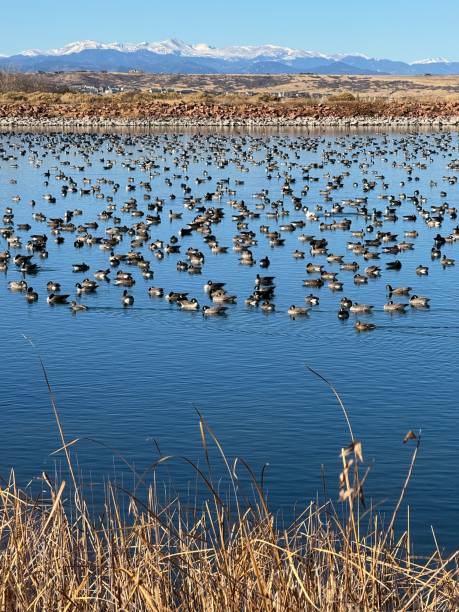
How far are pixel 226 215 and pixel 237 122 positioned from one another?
115 meters

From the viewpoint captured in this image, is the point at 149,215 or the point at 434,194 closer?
the point at 149,215

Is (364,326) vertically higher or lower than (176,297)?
lower

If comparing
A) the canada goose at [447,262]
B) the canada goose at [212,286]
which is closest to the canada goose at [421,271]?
the canada goose at [447,262]

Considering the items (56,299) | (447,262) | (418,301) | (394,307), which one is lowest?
(56,299)

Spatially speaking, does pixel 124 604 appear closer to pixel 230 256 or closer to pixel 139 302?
pixel 139 302

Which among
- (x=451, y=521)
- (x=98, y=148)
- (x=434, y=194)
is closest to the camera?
(x=451, y=521)

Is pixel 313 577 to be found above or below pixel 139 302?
above

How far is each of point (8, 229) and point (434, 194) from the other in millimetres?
40903

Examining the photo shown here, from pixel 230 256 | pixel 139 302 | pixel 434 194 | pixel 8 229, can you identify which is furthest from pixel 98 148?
pixel 139 302

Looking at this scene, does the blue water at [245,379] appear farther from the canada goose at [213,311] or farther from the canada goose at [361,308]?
the canada goose at [361,308]

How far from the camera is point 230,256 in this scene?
61.9 meters

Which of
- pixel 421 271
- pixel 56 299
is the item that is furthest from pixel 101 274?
pixel 421 271

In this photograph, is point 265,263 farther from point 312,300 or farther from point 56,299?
point 56,299

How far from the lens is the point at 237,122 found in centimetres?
19038
